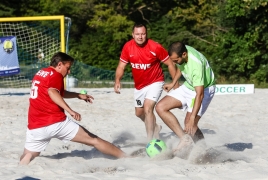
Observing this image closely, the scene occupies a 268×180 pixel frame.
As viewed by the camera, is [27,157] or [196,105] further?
[196,105]

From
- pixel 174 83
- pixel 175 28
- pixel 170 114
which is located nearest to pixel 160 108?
pixel 170 114

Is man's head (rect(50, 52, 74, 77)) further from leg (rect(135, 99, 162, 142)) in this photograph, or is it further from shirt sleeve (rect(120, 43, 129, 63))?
leg (rect(135, 99, 162, 142))

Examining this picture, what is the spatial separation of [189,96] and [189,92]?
54 mm

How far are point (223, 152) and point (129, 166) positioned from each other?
1568mm

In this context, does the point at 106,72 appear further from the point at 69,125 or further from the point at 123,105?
the point at 69,125

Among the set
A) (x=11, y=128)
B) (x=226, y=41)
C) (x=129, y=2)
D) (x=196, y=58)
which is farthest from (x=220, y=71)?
(x=196, y=58)

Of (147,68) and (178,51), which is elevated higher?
(178,51)

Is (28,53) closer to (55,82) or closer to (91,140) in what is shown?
(91,140)

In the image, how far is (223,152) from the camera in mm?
8250

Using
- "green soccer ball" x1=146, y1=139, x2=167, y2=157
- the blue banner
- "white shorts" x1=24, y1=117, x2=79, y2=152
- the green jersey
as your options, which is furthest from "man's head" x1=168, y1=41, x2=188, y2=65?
the blue banner

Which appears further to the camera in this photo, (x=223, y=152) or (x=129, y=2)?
(x=129, y=2)

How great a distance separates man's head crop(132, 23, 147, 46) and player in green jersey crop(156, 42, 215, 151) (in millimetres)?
704

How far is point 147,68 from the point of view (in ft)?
29.6

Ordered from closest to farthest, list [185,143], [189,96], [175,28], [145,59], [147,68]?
[185,143], [189,96], [145,59], [147,68], [175,28]
